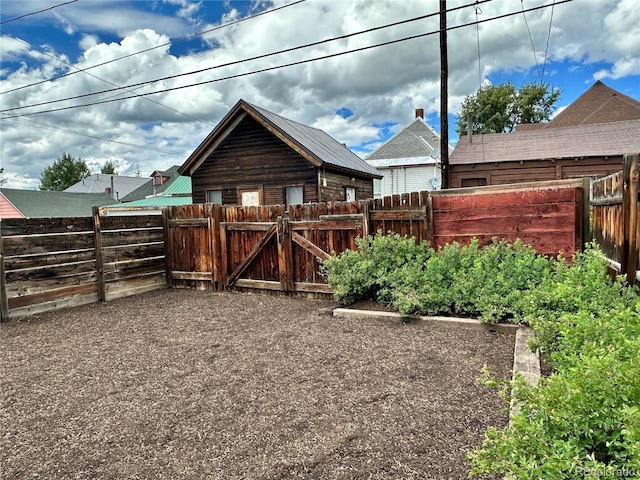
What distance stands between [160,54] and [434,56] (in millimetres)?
9031

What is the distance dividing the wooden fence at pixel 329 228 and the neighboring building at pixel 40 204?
28489 millimetres

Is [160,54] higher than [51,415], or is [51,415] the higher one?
[160,54]

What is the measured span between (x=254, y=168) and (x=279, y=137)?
64.9 inches

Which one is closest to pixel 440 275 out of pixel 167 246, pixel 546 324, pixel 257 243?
pixel 546 324

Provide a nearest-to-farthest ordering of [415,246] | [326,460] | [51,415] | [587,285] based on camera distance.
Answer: [326,460]
[51,415]
[587,285]
[415,246]

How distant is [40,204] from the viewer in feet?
109

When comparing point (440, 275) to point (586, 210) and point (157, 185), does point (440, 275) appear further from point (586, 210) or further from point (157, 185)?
point (157, 185)

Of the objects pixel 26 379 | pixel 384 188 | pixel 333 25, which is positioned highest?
pixel 333 25

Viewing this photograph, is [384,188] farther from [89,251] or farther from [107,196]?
[107,196]

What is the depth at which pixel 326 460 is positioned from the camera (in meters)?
2.21

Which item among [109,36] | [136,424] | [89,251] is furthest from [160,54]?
[136,424]

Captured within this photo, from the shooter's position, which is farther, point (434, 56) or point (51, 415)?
point (434, 56)

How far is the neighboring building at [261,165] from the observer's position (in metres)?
13.6

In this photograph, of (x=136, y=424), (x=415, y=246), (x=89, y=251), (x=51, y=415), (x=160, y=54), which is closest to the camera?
(x=136, y=424)
